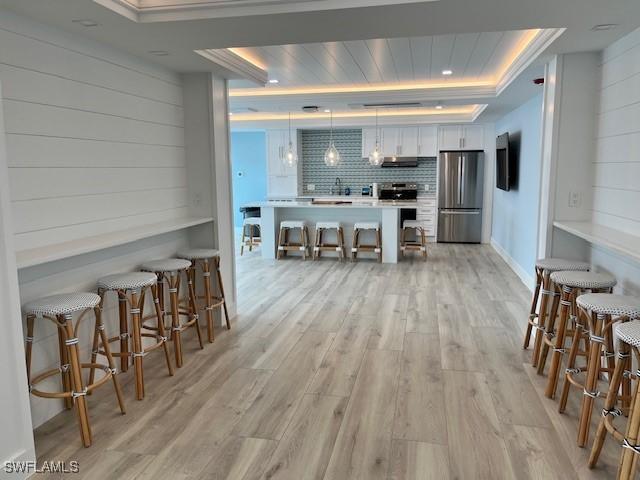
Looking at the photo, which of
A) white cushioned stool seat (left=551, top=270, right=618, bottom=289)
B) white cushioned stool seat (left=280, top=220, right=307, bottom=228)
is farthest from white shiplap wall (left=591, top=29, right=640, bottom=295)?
white cushioned stool seat (left=280, top=220, right=307, bottom=228)

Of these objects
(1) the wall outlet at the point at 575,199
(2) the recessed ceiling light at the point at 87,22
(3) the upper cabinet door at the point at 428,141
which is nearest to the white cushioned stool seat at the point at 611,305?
(1) the wall outlet at the point at 575,199

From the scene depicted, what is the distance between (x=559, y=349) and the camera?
2.98m

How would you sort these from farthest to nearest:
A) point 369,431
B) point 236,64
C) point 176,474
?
point 236,64, point 369,431, point 176,474

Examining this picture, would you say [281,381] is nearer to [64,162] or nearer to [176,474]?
[176,474]

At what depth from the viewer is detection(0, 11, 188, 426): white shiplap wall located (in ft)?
8.76

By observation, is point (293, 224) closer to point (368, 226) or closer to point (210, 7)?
point (368, 226)

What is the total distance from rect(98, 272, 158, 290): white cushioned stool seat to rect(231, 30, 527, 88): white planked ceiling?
2.16 meters

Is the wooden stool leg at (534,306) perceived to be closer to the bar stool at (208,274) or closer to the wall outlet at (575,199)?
the wall outlet at (575,199)

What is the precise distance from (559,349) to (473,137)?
6825mm

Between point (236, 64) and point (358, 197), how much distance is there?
6033 millimetres

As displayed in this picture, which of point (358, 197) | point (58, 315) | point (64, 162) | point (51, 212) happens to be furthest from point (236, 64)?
point (358, 197)

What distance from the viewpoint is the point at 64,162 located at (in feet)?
9.75

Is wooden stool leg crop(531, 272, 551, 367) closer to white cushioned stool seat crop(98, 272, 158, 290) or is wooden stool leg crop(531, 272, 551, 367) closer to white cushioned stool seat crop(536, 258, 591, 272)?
white cushioned stool seat crop(536, 258, 591, 272)

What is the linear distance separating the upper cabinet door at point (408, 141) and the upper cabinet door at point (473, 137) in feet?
2.97
